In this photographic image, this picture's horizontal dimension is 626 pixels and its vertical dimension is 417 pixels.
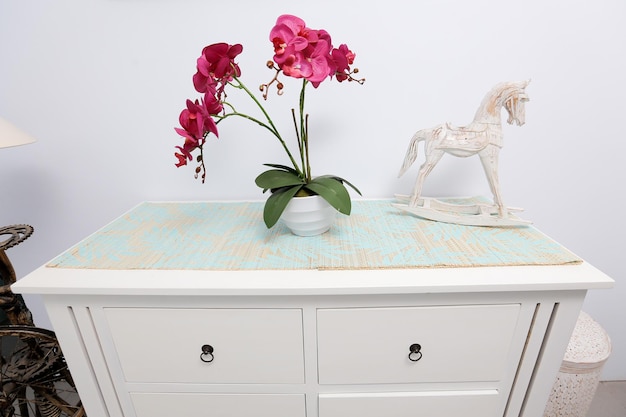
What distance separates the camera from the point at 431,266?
2.15 feet

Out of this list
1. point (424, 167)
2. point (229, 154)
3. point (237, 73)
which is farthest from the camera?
point (229, 154)

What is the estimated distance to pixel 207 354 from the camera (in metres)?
0.70

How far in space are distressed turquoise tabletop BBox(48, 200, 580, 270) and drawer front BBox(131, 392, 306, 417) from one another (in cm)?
32

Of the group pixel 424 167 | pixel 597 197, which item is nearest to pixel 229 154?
pixel 424 167

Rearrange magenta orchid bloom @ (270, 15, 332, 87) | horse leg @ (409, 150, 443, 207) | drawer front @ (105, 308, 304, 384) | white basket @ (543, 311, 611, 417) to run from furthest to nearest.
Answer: white basket @ (543, 311, 611, 417) < horse leg @ (409, 150, 443, 207) < drawer front @ (105, 308, 304, 384) < magenta orchid bloom @ (270, 15, 332, 87)

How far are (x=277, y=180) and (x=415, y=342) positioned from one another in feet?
1.49

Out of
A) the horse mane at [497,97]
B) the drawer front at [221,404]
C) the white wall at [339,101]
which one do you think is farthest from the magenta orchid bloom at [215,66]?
the drawer front at [221,404]

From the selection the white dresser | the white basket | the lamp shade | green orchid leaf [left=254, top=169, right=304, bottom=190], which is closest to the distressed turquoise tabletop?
the white dresser

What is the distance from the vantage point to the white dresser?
64cm

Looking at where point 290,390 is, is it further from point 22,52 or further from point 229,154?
point 22,52

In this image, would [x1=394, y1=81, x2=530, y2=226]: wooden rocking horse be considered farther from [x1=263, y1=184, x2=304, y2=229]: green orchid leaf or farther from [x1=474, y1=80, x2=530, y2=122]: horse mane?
[x1=263, y1=184, x2=304, y2=229]: green orchid leaf

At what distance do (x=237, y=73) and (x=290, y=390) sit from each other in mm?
693

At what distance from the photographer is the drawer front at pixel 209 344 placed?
67 cm

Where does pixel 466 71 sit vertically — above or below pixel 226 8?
below
